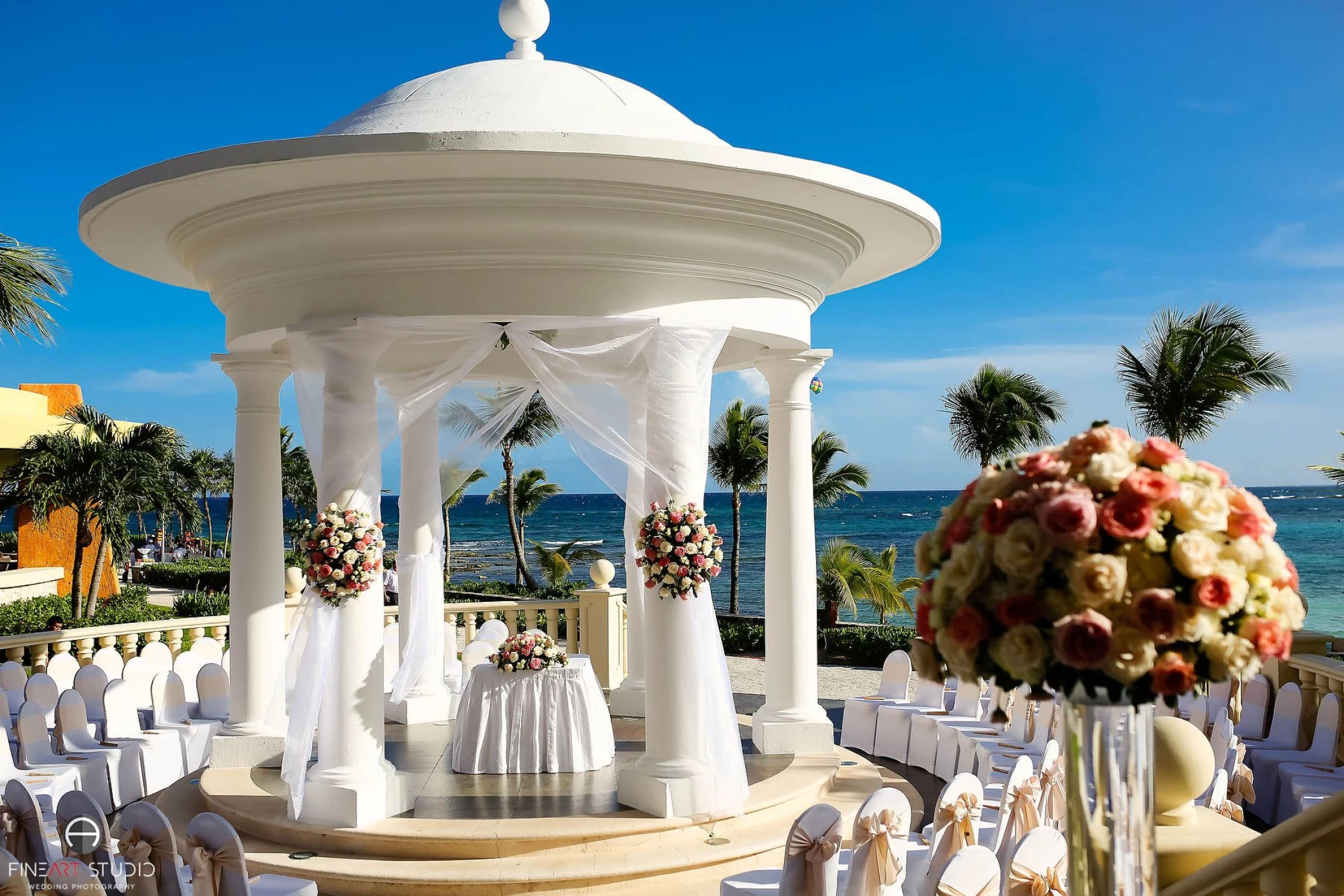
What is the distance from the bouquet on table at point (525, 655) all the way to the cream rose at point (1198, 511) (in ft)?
24.4

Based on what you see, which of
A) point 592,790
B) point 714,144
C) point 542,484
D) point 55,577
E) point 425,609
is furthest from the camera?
point 542,484

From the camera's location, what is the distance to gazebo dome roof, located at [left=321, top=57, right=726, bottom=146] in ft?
26.6

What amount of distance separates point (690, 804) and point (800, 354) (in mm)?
4054

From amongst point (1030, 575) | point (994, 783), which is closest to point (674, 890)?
point (994, 783)

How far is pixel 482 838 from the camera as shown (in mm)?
7465

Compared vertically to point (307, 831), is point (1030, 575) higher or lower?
higher

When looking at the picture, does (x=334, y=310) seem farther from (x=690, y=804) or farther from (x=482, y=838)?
(x=690, y=804)

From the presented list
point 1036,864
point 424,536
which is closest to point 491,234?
point 1036,864

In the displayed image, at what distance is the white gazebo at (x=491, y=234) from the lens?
7023 millimetres

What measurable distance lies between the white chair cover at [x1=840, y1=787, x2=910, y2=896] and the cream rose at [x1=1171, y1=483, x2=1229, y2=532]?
10.5ft

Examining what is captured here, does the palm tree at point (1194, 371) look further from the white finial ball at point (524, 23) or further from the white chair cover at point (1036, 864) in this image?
the white chair cover at point (1036, 864)

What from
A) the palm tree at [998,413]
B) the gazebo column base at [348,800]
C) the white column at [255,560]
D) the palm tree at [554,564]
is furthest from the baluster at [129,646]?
the palm tree at [998,413]

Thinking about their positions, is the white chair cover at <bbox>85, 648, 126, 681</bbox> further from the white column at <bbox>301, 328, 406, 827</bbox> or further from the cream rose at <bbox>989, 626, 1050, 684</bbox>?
the cream rose at <bbox>989, 626, 1050, 684</bbox>

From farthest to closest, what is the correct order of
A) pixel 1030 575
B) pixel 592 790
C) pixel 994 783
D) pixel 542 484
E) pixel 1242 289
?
pixel 1242 289 < pixel 542 484 < pixel 994 783 < pixel 592 790 < pixel 1030 575
